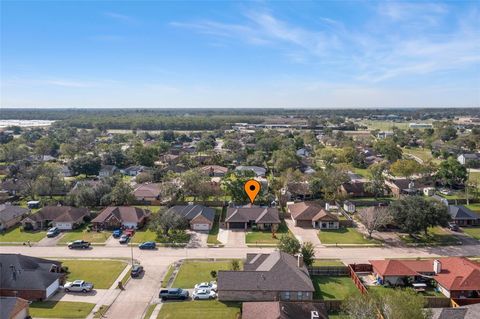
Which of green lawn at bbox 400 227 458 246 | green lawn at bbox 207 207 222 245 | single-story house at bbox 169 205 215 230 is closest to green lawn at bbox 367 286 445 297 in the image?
green lawn at bbox 400 227 458 246

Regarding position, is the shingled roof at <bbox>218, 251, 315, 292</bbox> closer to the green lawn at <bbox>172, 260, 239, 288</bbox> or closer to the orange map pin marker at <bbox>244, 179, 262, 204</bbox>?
the green lawn at <bbox>172, 260, 239, 288</bbox>

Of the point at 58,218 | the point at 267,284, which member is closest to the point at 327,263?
the point at 267,284

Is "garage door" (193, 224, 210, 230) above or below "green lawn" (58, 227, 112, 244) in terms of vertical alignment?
above

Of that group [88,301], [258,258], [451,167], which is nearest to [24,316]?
[88,301]

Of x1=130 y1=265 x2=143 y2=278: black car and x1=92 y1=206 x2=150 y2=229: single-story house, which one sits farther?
x1=92 y1=206 x2=150 y2=229: single-story house

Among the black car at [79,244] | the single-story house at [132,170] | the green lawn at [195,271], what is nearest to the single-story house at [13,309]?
the green lawn at [195,271]
